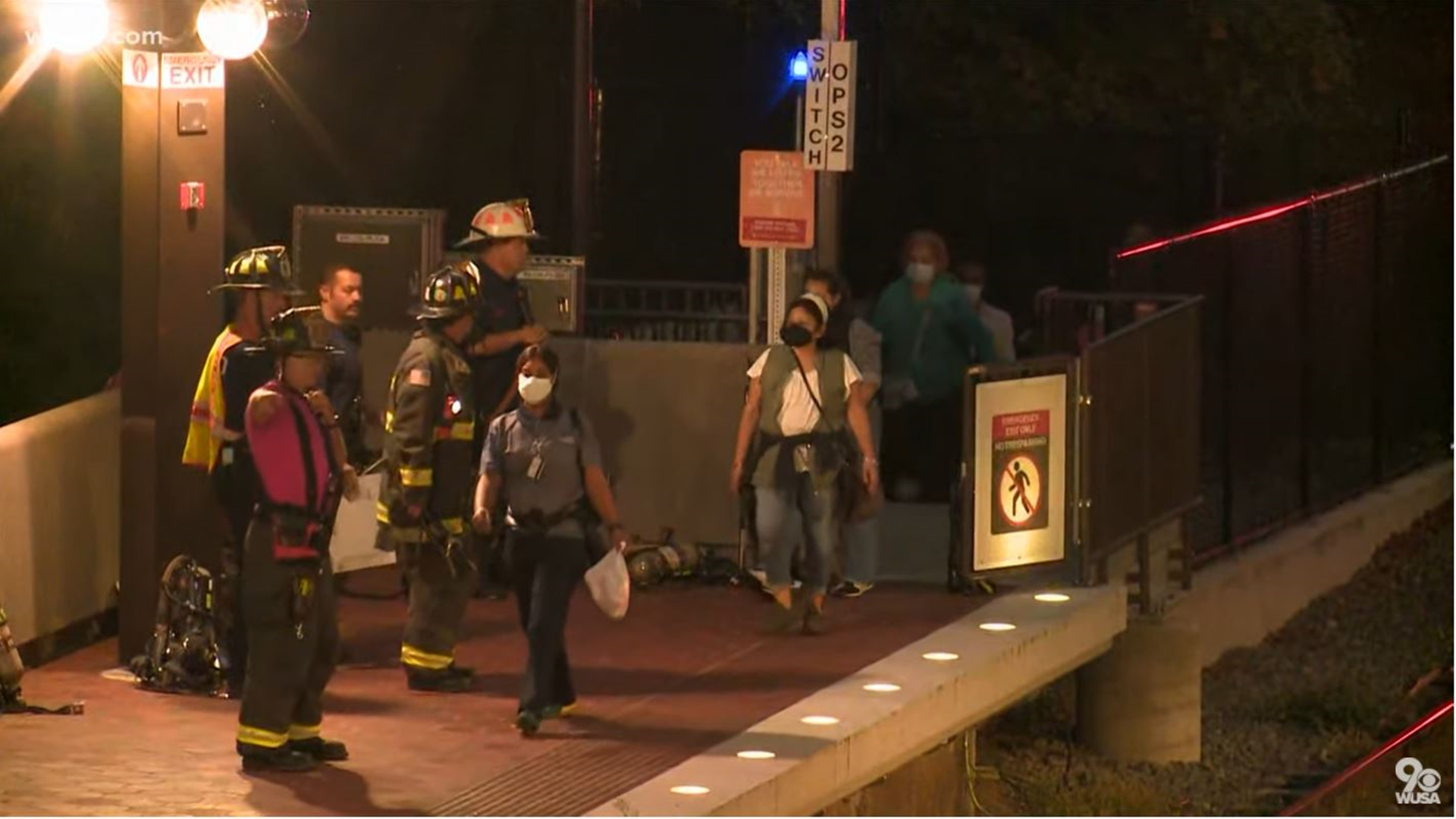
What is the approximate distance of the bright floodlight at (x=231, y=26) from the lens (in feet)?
40.9

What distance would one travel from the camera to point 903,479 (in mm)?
18750

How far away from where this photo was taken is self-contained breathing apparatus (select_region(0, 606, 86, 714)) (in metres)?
12.0

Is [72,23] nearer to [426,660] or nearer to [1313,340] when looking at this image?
[426,660]

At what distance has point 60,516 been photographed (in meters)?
13.3

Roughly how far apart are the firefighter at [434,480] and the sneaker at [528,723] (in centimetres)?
92

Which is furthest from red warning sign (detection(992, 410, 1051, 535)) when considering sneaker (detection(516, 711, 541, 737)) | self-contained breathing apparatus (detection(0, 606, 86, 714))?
self-contained breathing apparatus (detection(0, 606, 86, 714))

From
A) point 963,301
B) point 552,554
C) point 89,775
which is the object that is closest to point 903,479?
point 963,301

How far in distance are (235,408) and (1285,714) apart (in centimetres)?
735

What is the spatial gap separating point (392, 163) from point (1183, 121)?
795 cm

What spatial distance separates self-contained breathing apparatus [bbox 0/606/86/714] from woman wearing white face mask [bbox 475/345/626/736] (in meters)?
1.95

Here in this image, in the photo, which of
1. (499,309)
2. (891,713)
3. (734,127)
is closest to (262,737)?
(891,713)

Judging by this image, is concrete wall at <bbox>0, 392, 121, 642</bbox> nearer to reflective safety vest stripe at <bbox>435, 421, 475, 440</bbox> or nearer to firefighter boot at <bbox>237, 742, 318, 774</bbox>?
reflective safety vest stripe at <bbox>435, 421, 475, 440</bbox>

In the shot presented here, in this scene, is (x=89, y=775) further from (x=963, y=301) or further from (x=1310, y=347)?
(x=1310, y=347)

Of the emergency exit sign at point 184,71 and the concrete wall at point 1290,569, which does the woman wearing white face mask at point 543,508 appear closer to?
the emergency exit sign at point 184,71
